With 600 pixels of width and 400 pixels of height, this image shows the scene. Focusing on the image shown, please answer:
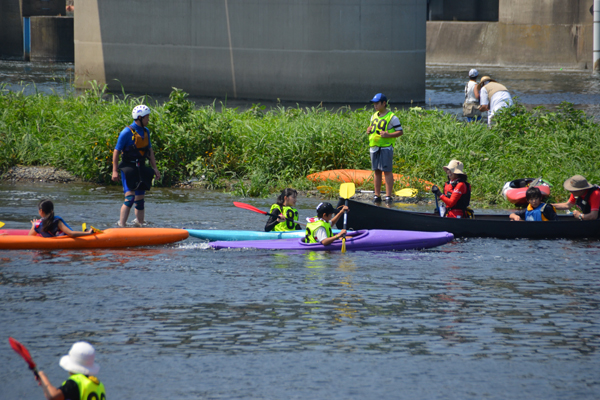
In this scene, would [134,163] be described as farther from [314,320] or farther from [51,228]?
[314,320]

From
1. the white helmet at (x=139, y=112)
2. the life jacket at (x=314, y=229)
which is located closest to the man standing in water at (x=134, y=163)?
the white helmet at (x=139, y=112)

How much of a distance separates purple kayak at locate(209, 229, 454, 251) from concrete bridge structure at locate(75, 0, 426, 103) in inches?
539

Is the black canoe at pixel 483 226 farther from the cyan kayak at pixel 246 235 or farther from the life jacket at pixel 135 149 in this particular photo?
the life jacket at pixel 135 149

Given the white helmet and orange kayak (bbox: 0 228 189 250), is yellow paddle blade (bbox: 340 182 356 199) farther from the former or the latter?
the white helmet

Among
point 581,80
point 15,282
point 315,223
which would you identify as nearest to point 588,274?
point 315,223

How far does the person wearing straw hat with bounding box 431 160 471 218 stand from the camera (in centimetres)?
930

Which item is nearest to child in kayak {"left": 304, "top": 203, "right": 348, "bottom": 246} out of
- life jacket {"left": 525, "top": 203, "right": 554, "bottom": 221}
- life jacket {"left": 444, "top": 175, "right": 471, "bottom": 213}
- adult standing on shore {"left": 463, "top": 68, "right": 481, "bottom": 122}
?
life jacket {"left": 444, "top": 175, "right": 471, "bottom": 213}

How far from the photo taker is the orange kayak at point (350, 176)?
1253 cm

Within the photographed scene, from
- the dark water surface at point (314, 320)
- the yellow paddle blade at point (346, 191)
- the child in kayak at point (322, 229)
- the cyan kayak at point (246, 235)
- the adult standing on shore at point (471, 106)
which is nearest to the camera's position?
the dark water surface at point (314, 320)

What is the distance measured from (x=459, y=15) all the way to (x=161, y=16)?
21.6 meters

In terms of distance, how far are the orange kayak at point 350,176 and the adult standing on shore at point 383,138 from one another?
0.94 metres

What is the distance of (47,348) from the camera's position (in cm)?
548

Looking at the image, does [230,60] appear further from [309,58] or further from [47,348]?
[47,348]

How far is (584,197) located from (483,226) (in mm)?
1461
